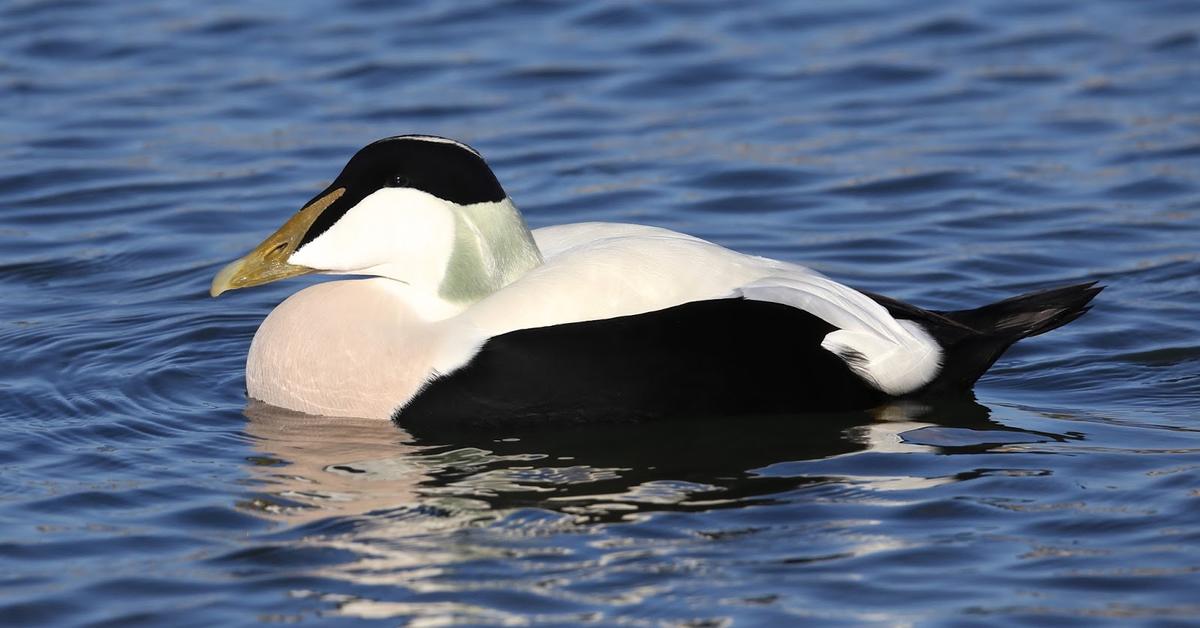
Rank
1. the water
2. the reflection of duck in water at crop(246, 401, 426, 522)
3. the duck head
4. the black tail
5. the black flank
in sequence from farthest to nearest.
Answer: the black tail, the duck head, the black flank, the reflection of duck in water at crop(246, 401, 426, 522), the water

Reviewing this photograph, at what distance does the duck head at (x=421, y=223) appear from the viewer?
5.37 metres

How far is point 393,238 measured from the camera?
5.43 meters

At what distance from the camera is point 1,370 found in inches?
240

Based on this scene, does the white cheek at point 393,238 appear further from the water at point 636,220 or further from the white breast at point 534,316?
the water at point 636,220

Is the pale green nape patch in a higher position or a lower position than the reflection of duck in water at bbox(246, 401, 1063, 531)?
higher

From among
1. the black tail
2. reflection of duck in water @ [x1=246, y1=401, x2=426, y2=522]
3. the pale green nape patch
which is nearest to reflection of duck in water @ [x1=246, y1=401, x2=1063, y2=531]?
reflection of duck in water @ [x1=246, y1=401, x2=426, y2=522]

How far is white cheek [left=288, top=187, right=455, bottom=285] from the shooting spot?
5.38 metres

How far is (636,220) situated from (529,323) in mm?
2754

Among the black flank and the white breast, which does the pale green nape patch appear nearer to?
the white breast

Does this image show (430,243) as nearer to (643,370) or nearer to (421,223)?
(421,223)

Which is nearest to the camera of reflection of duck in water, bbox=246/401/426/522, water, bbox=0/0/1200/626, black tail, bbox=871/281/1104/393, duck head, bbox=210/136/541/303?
water, bbox=0/0/1200/626

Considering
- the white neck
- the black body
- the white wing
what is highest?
the white neck

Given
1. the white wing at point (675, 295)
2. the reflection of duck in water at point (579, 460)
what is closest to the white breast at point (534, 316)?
the white wing at point (675, 295)

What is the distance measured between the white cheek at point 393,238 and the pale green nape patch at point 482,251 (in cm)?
3
